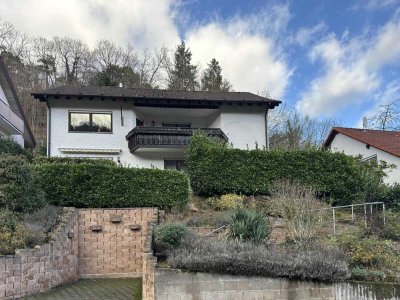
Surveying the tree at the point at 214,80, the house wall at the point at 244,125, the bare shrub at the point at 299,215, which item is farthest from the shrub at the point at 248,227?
the tree at the point at 214,80

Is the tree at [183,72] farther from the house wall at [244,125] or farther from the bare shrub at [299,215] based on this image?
the bare shrub at [299,215]

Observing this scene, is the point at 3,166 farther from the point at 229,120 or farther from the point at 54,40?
the point at 54,40

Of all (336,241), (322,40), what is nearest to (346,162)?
(322,40)

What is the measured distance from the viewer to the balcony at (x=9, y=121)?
20.9m

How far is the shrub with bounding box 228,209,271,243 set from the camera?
423 inches

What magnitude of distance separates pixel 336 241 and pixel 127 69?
111 ft

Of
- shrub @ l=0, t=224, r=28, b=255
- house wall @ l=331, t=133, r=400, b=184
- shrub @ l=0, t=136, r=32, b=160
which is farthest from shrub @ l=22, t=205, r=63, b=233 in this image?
house wall @ l=331, t=133, r=400, b=184

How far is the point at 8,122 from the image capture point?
21734 millimetres

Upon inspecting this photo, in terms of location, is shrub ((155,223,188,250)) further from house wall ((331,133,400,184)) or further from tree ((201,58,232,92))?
tree ((201,58,232,92))

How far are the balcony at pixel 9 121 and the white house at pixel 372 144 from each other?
17343 millimetres

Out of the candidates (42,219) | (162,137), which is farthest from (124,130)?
(42,219)

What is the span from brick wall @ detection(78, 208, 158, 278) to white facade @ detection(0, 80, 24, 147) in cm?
1043

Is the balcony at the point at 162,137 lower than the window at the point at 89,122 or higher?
lower

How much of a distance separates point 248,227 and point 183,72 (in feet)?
112
